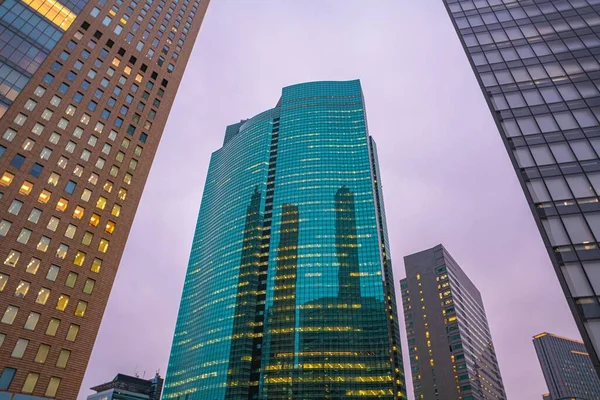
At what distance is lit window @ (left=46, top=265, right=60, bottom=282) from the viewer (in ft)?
147

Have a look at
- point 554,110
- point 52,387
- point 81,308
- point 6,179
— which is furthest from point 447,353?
point 6,179

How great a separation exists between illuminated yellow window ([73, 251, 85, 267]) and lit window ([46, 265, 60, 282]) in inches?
84.7

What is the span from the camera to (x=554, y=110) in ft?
123

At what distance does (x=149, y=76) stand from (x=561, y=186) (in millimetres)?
64342

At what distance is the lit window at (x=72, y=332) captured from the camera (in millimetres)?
43969

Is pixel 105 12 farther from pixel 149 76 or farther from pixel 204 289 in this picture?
pixel 204 289

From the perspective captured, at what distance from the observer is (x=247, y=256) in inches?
6934

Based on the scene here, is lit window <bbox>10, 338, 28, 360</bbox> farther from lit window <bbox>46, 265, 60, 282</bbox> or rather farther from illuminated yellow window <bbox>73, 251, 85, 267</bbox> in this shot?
illuminated yellow window <bbox>73, 251, 85, 267</bbox>

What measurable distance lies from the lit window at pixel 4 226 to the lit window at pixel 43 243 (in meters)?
3.49

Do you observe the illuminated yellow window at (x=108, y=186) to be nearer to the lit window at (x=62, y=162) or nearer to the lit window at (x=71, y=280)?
the lit window at (x=62, y=162)

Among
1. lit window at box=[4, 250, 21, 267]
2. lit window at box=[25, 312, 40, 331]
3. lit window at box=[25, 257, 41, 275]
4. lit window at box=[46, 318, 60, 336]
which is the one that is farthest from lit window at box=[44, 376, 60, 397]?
lit window at box=[4, 250, 21, 267]

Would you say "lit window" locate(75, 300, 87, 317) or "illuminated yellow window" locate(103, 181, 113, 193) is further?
"illuminated yellow window" locate(103, 181, 113, 193)

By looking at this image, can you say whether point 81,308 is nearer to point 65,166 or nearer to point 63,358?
point 63,358

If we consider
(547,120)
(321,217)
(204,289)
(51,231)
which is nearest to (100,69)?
(51,231)
